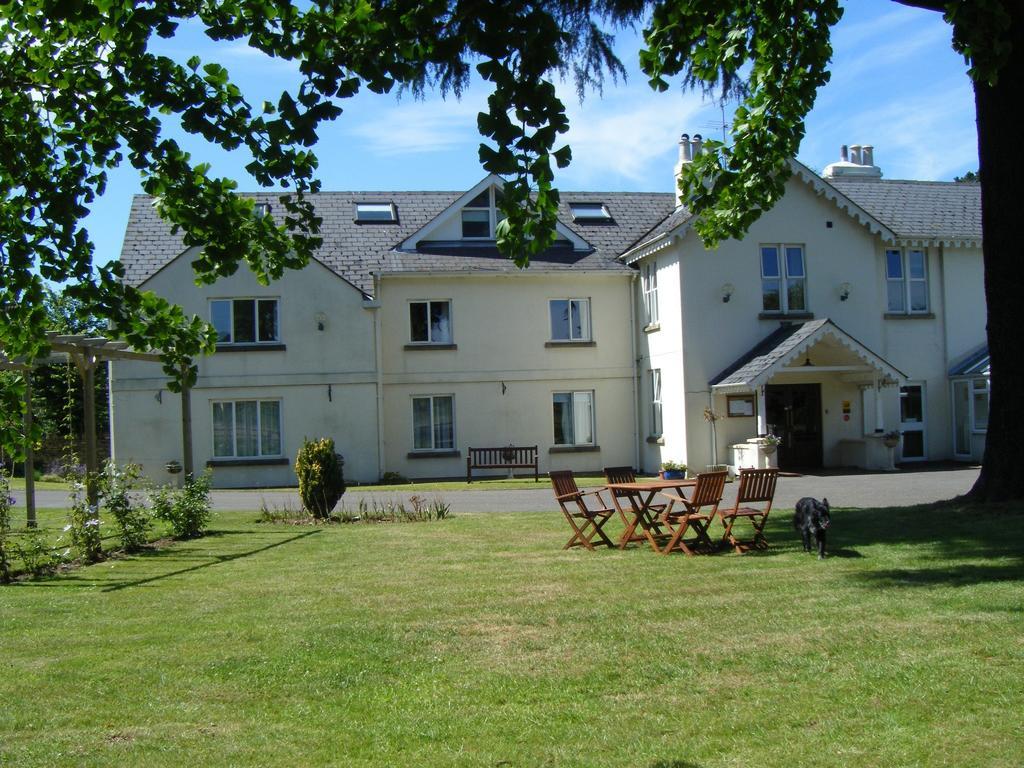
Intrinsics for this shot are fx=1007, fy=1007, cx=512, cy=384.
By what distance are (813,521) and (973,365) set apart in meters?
19.2

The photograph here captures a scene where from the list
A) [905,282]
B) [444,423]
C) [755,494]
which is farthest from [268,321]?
[755,494]

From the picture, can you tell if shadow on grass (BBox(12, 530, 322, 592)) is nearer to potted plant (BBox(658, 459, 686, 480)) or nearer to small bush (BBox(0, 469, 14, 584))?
small bush (BBox(0, 469, 14, 584))

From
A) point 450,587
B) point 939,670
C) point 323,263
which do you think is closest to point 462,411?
point 323,263

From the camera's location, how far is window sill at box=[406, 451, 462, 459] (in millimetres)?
28641

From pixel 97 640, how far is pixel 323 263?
20908 mm

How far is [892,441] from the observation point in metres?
26.3

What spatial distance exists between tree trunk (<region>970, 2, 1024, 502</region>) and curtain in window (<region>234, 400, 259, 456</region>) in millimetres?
19091

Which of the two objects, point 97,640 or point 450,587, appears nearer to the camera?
point 97,640

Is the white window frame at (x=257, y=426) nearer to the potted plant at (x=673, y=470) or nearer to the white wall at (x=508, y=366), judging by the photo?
the white wall at (x=508, y=366)

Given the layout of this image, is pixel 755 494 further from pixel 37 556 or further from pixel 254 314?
pixel 254 314

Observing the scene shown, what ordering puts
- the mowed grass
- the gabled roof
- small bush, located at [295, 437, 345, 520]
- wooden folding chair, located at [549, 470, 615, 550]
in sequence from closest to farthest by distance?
the mowed grass → wooden folding chair, located at [549, 470, 615, 550] → small bush, located at [295, 437, 345, 520] → the gabled roof

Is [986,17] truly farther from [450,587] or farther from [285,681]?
[285,681]

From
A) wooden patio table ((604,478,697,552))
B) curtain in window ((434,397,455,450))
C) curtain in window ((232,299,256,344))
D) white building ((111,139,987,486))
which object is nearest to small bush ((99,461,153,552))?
wooden patio table ((604,478,697,552))

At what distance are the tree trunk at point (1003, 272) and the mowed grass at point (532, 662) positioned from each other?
3377mm
